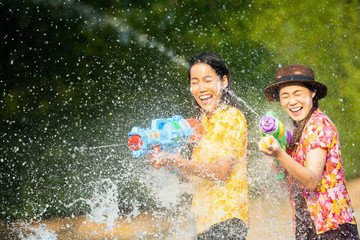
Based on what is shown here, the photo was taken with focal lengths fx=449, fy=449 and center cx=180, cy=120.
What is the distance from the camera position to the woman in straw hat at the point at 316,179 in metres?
2.61

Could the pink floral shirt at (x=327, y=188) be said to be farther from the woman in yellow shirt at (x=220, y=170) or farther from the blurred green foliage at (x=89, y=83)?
the blurred green foliage at (x=89, y=83)

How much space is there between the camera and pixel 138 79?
6281 mm

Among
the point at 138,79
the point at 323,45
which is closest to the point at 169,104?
the point at 138,79

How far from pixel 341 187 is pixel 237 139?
2.27ft

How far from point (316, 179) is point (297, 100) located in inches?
23.3

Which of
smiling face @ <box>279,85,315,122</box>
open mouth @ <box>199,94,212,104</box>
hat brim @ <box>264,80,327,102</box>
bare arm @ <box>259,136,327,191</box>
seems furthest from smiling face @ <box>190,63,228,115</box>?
bare arm @ <box>259,136,327,191</box>

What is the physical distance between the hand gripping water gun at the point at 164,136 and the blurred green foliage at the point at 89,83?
281cm

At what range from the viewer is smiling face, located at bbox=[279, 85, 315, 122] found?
2.96 metres

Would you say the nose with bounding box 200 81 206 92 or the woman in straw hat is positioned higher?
the nose with bounding box 200 81 206 92

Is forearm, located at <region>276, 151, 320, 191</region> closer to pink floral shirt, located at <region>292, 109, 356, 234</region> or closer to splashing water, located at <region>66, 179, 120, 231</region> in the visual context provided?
pink floral shirt, located at <region>292, 109, 356, 234</region>

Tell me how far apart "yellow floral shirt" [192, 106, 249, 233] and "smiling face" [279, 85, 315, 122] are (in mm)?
334

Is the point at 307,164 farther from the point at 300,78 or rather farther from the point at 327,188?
the point at 300,78

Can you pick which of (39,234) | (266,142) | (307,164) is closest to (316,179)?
(307,164)

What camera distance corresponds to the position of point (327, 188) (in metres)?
2.71
